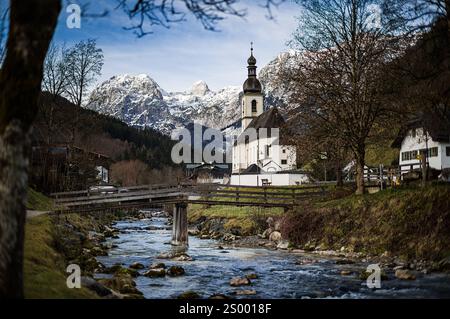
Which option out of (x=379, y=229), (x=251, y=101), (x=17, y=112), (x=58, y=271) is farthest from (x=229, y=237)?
(x=251, y=101)

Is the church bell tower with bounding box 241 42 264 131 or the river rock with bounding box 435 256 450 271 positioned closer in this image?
the river rock with bounding box 435 256 450 271

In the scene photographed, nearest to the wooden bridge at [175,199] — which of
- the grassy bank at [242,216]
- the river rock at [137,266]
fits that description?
the grassy bank at [242,216]

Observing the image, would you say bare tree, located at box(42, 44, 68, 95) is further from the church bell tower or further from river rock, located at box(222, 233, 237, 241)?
the church bell tower

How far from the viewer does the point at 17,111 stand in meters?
6.16

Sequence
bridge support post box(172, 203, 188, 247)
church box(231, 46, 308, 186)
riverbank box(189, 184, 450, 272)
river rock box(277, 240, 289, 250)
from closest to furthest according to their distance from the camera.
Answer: riverbank box(189, 184, 450, 272)
river rock box(277, 240, 289, 250)
bridge support post box(172, 203, 188, 247)
church box(231, 46, 308, 186)

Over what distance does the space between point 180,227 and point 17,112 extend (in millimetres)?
29508

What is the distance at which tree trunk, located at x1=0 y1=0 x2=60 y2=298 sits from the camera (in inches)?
241

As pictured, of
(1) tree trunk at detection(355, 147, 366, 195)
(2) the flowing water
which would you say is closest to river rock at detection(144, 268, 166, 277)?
(2) the flowing water

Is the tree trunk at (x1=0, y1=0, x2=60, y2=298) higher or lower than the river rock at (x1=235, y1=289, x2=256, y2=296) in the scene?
higher

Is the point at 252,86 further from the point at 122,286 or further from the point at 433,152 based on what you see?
the point at 122,286

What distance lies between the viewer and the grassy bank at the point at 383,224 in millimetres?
19781

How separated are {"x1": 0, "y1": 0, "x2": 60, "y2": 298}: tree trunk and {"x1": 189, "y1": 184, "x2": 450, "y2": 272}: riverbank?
1550 cm
